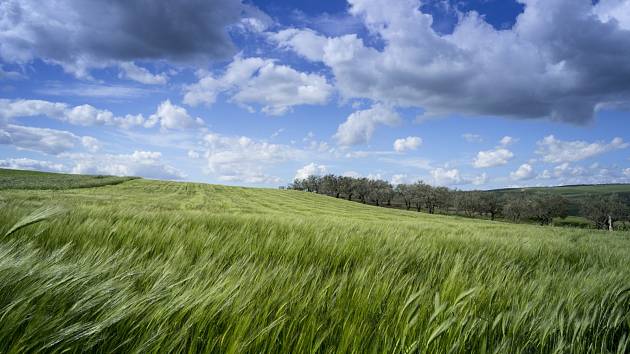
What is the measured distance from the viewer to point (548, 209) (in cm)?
10094

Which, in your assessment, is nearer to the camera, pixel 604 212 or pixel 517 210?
pixel 604 212

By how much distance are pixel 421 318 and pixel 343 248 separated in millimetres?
1428

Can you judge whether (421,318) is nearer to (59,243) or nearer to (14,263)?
(14,263)

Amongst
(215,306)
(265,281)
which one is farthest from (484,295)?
(215,306)

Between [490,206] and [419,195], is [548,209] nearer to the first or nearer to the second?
[490,206]

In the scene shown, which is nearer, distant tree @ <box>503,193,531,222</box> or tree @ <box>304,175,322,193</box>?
distant tree @ <box>503,193,531,222</box>

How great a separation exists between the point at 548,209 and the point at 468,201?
22.6 meters

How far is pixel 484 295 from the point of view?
155 cm

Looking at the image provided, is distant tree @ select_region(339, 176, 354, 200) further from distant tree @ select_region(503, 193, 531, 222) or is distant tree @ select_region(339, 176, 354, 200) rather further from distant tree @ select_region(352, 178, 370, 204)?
distant tree @ select_region(503, 193, 531, 222)

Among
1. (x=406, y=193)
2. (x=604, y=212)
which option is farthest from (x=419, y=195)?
(x=604, y=212)

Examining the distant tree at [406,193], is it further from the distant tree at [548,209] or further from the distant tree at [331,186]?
the distant tree at [548,209]

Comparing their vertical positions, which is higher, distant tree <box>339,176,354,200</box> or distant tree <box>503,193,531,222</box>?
distant tree <box>339,176,354,200</box>

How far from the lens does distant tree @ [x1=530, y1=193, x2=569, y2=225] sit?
101m

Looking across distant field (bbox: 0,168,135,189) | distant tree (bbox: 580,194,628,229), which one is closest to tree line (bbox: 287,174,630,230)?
distant tree (bbox: 580,194,628,229)
